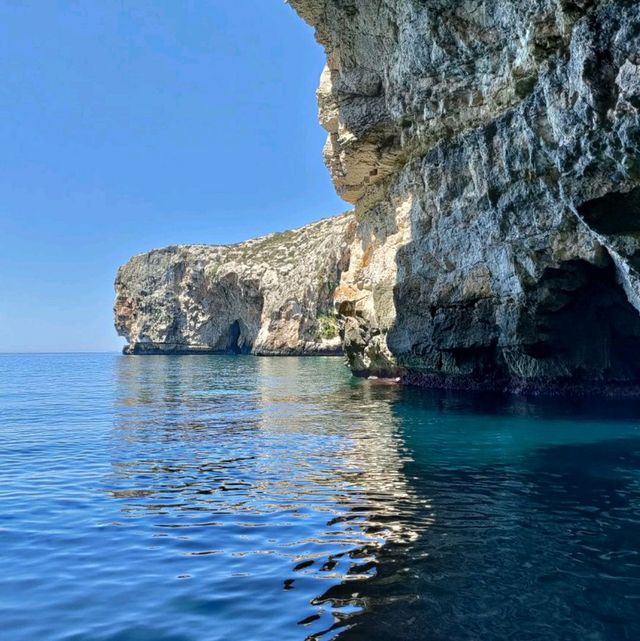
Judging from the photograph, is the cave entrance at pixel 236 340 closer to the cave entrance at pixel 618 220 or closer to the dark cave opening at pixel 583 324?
the dark cave opening at pixel 583 324

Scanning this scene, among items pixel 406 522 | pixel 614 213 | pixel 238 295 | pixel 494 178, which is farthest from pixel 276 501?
pixel 238 295

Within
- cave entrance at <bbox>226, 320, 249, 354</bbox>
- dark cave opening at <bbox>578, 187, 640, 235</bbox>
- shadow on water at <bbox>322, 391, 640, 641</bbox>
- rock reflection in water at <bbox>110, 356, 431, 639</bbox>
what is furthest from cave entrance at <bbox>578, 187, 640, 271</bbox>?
cave entrance at <bbox>226, 320, 249, 354</bbox>

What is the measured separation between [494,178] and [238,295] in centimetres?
10877

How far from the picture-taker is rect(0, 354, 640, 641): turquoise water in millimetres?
7277

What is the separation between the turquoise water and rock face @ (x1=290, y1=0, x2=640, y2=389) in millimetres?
9074

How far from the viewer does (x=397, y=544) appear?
32.6 ft

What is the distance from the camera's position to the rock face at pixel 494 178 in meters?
21.0

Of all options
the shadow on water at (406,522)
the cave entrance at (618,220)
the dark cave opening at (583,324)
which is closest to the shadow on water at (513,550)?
the shadow on water at (406,522)

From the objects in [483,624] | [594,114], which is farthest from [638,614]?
[594,114]

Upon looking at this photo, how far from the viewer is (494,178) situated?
3130 centimetres

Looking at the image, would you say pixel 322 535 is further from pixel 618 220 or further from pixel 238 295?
pixel 238 295

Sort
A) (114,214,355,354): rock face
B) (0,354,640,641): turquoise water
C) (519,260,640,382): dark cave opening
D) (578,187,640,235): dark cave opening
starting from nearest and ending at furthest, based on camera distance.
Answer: (0,354,640,641): turquoise water → (578,187,640,235): dark cave opening → (519,260,640,382): dark cave opening → (114,214,355,354): rock face

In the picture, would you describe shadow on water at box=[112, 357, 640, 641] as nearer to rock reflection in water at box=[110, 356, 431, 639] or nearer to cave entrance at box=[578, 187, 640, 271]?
rock reflection in water at box=[110, 356, 431, 639]

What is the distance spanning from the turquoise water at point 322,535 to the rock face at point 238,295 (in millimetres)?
90235
